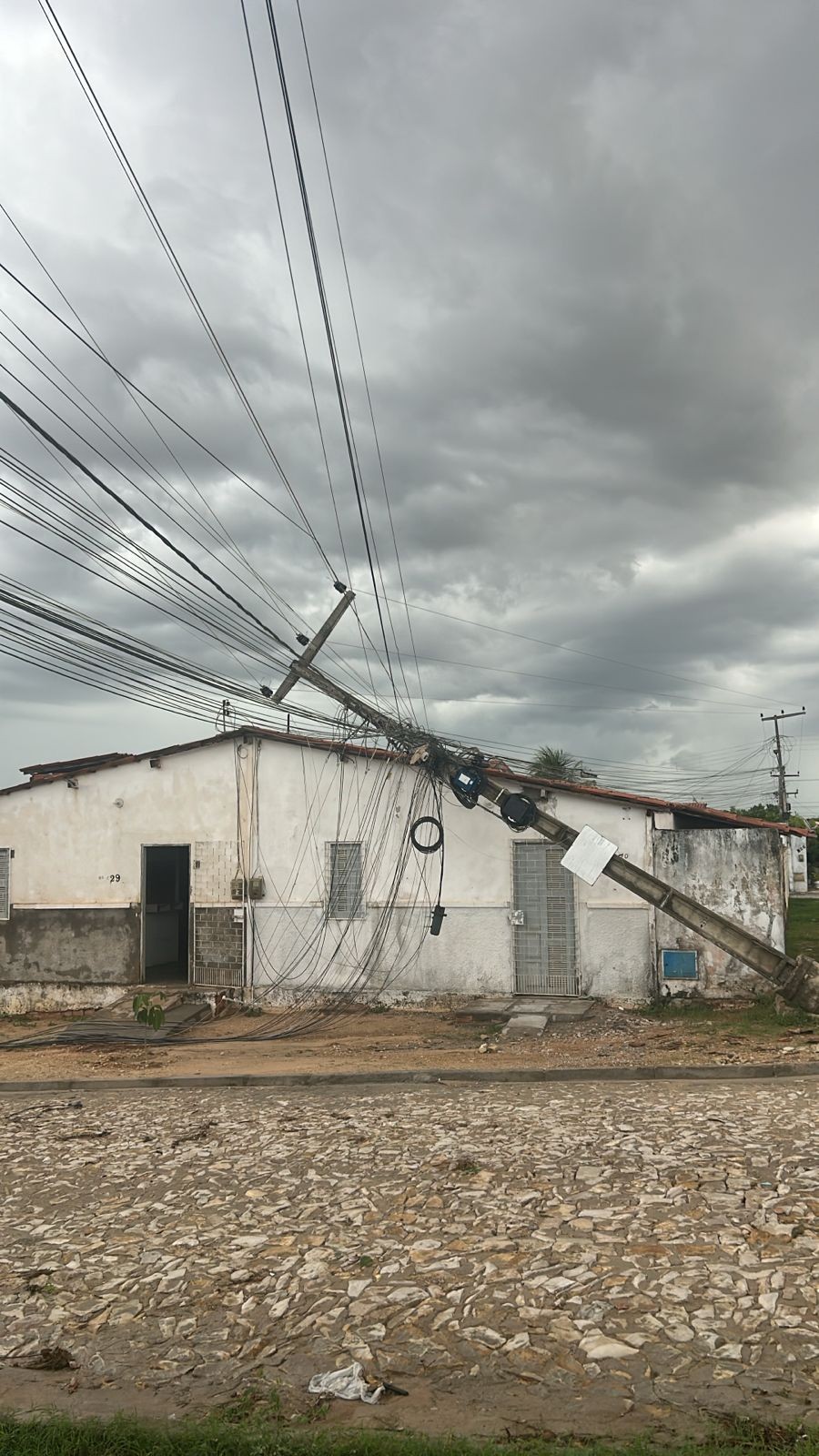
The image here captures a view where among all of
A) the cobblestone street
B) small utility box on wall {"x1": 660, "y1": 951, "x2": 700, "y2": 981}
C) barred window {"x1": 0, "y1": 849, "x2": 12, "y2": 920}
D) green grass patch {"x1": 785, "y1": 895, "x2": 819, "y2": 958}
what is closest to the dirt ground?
small utility box on wall {"x1": 660, "y1": 951, "x2": 700, "y2": 981}

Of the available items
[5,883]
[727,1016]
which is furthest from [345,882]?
[5,883]

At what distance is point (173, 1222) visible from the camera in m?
7.47

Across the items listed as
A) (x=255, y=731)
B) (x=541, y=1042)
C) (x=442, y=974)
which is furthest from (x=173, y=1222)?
(x=255, y=731)

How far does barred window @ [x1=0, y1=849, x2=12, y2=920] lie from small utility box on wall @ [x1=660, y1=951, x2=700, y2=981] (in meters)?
13.5

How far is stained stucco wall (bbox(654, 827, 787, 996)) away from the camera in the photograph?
17.5 meters

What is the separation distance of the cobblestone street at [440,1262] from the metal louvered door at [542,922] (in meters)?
8.07

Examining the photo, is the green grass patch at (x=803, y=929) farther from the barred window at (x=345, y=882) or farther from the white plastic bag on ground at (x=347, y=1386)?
the white plastic bag on ground at (x=347, y=1386)

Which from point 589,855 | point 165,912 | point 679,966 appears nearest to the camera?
point 589,855

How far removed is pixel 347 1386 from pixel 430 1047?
430 inches

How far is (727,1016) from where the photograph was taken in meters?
16.9

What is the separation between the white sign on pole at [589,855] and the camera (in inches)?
680

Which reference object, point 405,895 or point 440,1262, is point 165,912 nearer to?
point 405,895

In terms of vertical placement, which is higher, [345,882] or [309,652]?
[309,652]

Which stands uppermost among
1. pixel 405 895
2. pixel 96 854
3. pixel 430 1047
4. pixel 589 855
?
pixel 96 854
